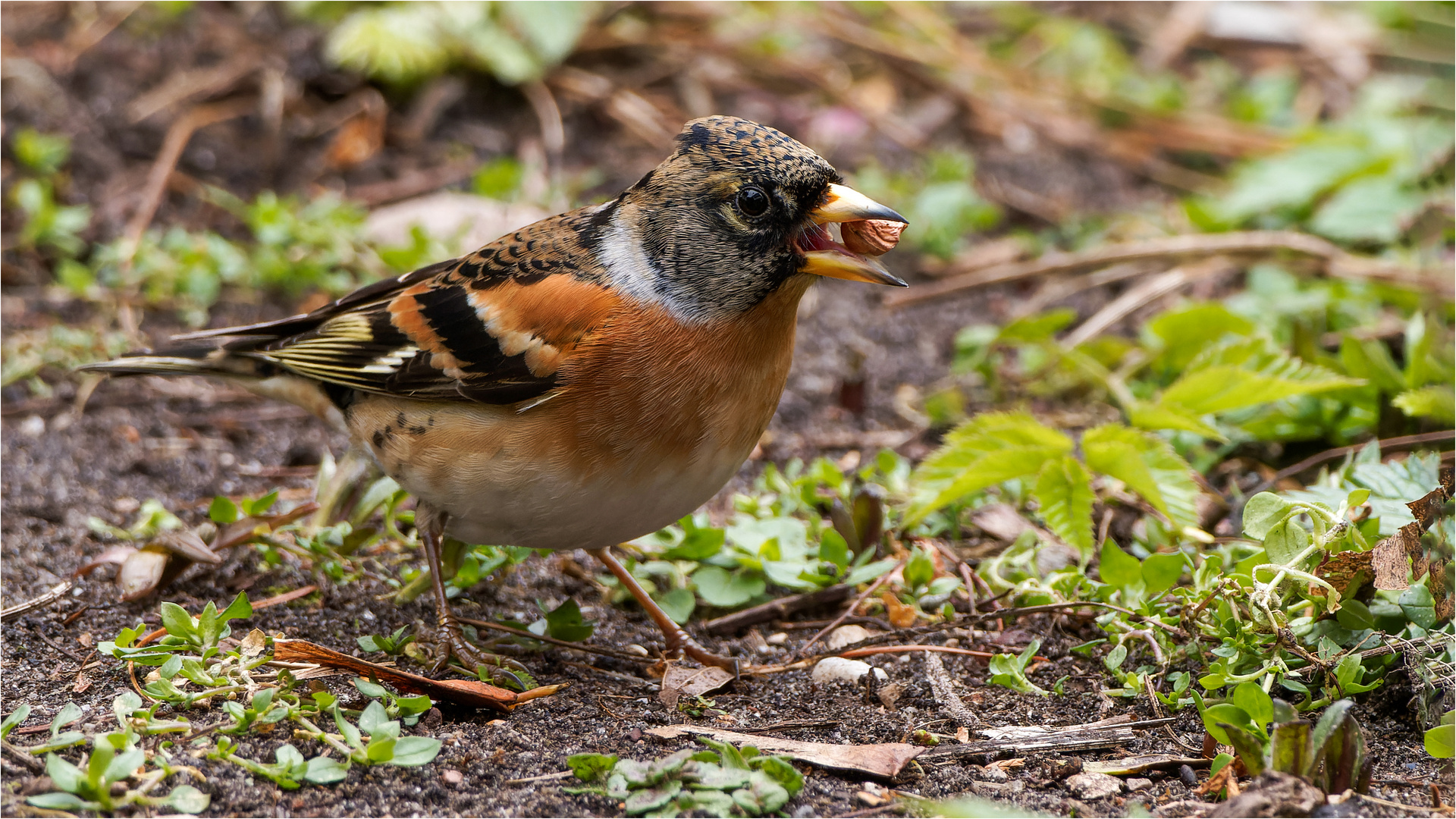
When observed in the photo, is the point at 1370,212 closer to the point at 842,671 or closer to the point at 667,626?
the point at 842,671

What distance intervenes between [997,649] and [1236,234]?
2.97m

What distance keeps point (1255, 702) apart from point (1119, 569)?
68 centimetres

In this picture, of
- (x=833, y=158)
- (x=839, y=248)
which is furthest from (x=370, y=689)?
(x=833, y=158)

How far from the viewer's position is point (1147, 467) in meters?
3.58

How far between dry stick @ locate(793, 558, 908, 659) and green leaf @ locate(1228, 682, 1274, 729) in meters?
1.18

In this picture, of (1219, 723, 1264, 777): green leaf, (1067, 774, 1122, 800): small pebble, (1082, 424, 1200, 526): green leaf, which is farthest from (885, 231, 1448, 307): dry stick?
(1219, 723, 1264, 777): green leaf

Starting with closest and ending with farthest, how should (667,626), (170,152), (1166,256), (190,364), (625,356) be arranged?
(625,356)
(667,626)
(190,364)
(1166,256)
(170,152)

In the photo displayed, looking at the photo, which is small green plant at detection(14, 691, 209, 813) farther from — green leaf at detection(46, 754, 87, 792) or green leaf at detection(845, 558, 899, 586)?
green leaf at detection(845, 558, 899, 586)

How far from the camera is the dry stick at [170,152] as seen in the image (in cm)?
557

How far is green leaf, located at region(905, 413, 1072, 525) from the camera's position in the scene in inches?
140

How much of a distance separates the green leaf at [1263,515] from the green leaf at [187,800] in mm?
2241

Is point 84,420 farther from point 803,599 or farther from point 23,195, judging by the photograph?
point 803,599

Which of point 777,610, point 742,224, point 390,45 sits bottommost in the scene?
point 777,610

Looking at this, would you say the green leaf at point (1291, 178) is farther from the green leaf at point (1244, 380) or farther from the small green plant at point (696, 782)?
the small green plant at point (696, 782)
